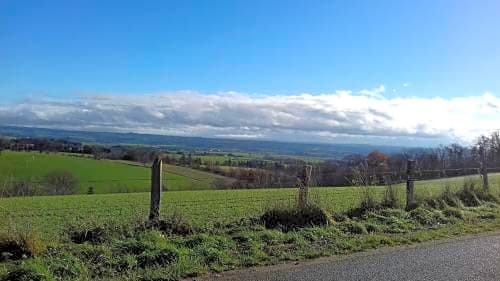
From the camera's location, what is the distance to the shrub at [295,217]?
35.1ft

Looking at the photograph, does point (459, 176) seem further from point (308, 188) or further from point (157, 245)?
point (157, 245)

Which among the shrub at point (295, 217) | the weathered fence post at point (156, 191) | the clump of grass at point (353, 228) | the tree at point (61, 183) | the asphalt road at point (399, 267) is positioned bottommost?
the tree at point (61, 183)

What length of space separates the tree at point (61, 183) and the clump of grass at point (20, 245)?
93.8ft

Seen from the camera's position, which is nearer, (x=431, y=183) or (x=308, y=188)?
(x=308, y=188)

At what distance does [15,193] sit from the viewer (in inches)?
479

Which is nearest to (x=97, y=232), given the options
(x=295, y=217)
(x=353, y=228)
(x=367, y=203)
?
(x=295, y=217)

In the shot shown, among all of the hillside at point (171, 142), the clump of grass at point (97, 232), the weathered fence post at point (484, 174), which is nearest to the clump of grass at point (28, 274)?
the clump of grass at point (97, 232)

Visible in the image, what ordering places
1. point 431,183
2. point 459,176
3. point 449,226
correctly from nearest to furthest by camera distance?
point 449,226, point 431,183, point 459,176

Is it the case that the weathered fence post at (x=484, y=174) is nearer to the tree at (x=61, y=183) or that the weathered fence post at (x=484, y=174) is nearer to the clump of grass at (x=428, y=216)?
the clump of grass at (x=428, y=216)

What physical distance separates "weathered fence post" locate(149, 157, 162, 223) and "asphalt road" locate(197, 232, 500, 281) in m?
3.01

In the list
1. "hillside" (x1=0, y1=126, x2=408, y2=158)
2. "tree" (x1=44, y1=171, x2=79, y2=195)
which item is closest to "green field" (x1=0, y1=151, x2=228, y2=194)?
"tree" (x1=44, y1=171, x2=79, y2=195)

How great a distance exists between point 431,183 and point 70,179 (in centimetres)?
3044

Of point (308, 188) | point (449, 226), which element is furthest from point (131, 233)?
point (449, 226)

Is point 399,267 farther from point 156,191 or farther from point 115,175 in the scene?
point 115,175
